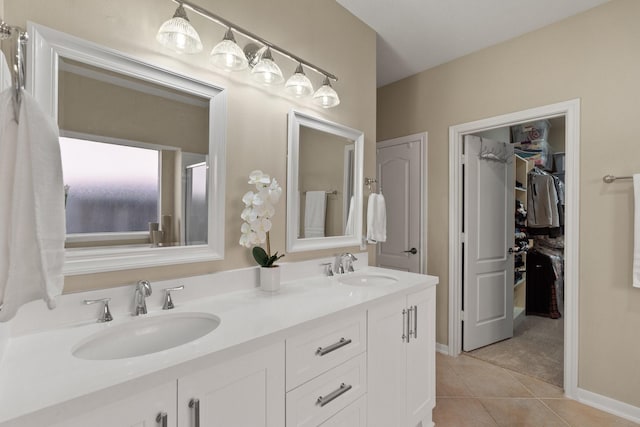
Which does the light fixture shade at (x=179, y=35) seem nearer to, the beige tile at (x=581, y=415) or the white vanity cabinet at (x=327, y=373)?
the white vanity cabinet at (x=327, y=373)

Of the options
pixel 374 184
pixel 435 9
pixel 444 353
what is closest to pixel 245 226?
pixel 374 184

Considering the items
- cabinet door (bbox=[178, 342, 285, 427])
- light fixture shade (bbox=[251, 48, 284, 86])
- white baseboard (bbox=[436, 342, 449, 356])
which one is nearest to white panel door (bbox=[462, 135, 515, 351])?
white baseboard (bbox=[436, 342, 449, 356])

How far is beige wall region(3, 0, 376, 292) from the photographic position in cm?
115

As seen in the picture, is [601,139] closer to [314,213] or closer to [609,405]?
[609,405]

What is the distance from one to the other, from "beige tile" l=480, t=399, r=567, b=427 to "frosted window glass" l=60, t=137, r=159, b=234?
7.61 ft

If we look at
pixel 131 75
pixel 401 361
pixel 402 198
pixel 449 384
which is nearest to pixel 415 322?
pixel 401 361

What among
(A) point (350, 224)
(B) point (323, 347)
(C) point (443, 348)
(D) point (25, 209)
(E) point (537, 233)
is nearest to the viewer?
(D) point (25, 209)

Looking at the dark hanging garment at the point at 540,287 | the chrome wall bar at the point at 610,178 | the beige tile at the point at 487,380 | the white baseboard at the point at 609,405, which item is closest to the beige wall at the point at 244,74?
the beige tile at the point at 487,380

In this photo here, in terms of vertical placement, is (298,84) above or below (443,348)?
above

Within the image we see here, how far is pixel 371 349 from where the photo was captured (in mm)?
1471

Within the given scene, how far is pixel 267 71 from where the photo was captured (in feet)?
5.23

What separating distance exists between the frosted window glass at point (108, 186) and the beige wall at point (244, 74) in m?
0.20

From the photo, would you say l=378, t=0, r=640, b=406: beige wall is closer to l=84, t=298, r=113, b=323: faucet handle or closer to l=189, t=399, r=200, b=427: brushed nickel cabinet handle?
l=189, t=399, r=200, b=427: brushed nickel cabinet handle

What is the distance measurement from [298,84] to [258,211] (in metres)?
0.78
